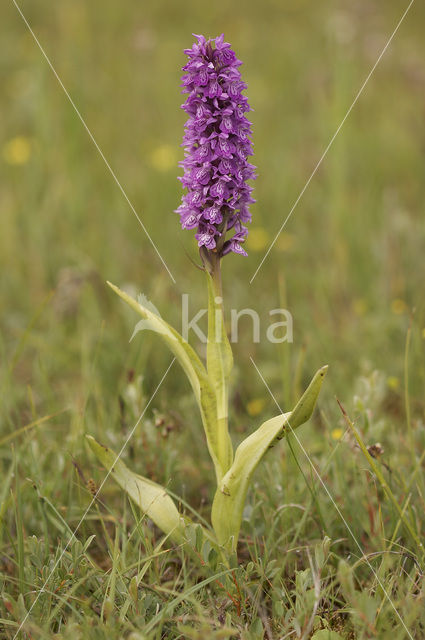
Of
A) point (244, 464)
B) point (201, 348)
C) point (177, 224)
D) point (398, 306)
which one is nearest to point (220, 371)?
point (244, 464)

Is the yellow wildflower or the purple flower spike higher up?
the purple flower spike

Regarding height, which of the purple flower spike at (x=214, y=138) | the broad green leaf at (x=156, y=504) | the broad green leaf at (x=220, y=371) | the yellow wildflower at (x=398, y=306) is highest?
the purple flower spike at (x=214, y=138)

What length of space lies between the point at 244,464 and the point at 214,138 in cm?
104

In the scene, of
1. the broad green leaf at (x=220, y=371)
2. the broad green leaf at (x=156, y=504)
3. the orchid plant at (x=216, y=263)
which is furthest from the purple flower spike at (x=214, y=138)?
the broad green leaf at (x=156, y=504)

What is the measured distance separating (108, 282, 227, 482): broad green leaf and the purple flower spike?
29 cm

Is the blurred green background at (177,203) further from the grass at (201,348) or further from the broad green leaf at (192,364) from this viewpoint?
the broad green leaf at (192,364)

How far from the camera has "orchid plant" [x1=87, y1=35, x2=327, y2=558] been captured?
1746 mm

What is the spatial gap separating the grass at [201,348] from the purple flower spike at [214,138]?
0.87 metres

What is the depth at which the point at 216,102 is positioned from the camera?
1724mm

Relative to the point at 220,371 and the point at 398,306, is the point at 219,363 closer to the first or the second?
the point at 220,371

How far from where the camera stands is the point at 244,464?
1.90 m

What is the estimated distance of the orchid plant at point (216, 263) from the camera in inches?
68.7

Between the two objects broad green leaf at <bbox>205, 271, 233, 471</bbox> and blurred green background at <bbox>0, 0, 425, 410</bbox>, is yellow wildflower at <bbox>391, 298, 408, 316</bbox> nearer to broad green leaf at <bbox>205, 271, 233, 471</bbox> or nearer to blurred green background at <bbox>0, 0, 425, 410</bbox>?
blurred green background at <bbox>0, 0, 425, 410</bbox>

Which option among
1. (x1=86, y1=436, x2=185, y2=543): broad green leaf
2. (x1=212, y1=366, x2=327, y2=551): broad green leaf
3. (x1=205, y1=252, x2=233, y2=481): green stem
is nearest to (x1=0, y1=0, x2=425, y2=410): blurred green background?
(x1=205, y1=252, x2=233, y2=481): green stem
